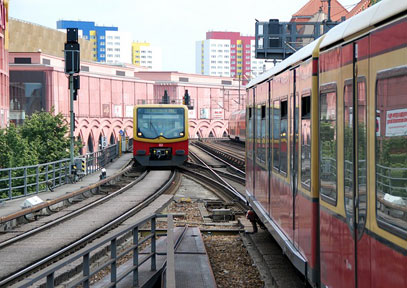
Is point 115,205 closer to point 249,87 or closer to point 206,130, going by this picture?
point 249,87

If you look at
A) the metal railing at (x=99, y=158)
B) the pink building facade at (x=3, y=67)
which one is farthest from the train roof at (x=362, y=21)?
the pink building facade at (x=3, y=67)

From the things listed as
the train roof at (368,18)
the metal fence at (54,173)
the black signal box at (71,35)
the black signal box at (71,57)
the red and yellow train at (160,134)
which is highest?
the black signal box at (71,35)

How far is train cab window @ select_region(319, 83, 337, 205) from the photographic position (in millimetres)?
6102

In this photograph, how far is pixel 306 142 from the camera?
24.2ft

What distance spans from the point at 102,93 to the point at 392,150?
373ft

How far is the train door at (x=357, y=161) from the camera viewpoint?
507 centimetres

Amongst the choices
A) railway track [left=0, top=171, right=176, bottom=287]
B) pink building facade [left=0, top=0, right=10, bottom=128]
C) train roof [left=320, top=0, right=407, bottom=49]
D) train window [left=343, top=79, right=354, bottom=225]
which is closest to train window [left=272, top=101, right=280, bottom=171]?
train roof [left=320, top=0, right=407, bottom=49]

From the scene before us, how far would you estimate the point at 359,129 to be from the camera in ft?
17.1

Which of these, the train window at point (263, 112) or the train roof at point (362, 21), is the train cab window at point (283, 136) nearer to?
the train roof at point (362, 21)

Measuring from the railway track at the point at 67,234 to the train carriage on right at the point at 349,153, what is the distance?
13.5 feet


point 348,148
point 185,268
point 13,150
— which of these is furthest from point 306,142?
point 13,150

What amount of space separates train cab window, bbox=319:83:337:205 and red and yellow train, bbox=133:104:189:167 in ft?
83.0

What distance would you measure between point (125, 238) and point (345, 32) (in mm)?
9718

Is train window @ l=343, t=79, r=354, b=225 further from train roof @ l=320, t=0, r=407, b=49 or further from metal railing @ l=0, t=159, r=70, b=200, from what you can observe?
metal railing @ l=0, t=159, r=70, b=200
